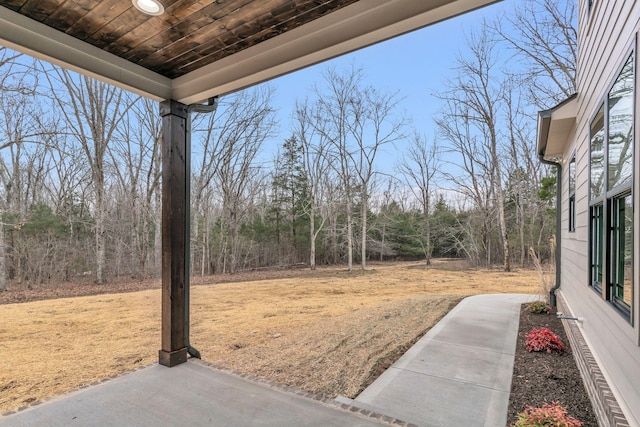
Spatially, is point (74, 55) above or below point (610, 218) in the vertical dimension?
above

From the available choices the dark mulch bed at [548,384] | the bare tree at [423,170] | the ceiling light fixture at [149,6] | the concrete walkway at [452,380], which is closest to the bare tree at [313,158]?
the bare tree at [423,170]

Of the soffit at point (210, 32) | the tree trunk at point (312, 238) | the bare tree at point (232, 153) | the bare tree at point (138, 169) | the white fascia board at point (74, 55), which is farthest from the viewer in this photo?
the tree trunk at point (312, 238)

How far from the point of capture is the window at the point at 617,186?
5.79ft

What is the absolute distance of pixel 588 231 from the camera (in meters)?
2.97

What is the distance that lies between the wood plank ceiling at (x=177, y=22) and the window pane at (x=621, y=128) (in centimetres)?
158

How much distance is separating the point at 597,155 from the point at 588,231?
2.34ft

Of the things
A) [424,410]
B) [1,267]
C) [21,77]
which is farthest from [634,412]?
[21,77]

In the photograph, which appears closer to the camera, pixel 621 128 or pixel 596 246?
pixel 621 128

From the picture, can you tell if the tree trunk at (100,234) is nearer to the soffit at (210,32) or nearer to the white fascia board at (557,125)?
the soffit at (210,32)

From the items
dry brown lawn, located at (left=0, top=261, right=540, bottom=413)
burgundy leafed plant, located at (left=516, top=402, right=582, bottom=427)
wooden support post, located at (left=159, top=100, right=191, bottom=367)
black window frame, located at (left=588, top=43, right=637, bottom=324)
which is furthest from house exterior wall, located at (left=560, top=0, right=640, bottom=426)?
wooden support post, located at (left=159, top=100, right=191, bottom=367)

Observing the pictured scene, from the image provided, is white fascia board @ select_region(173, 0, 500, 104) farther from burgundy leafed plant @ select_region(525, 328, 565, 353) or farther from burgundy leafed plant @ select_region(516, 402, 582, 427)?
burgundy leafed plant @ select_region(525, 328, 565, 353)

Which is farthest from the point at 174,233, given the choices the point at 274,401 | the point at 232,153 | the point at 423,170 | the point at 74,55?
the point at 423,170

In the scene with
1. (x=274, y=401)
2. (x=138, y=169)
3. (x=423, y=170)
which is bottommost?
(x=274, y=401)

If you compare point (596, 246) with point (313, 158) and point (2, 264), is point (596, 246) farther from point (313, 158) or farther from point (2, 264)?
point (313, 158)
